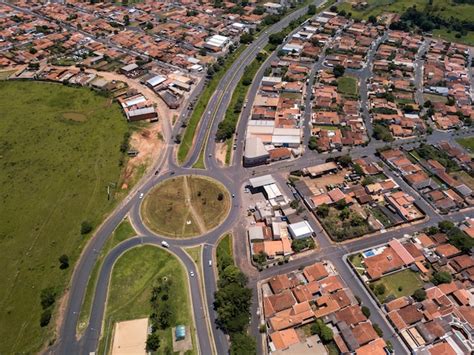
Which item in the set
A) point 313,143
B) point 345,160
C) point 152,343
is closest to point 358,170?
point 345,160

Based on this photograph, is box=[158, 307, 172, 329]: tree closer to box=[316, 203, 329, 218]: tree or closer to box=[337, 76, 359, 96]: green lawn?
box=[316, 203, 329, 218]: tree

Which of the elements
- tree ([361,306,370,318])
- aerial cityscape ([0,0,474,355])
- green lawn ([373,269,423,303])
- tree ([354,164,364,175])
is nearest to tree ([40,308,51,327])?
aerial cityscape ([0,0,474,355])

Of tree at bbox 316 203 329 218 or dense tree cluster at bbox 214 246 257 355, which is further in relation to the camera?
tree at bbox 316 203 329 218

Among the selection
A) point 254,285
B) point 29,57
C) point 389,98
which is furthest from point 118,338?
point 29,57

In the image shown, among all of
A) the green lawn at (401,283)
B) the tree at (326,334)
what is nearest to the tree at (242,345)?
the tree at (326,334)

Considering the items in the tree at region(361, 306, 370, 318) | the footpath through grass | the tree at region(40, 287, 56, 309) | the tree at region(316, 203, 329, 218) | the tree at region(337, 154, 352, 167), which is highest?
the footpath through grass

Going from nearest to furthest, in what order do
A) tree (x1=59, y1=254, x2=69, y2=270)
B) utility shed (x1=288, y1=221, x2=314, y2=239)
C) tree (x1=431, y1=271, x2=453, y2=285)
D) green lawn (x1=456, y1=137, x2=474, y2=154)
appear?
tree (x1=431, y1=271, x2=453, y2=285) < tree (x1=59, y1=254, x2=69, y2=270) < utility shed (x1=288, y1=221, x2=314, y2=239) < green lawn (x1=456, y1=137, x2=474, y2=154)

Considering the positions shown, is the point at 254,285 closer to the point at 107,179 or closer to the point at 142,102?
the point at 107,179
